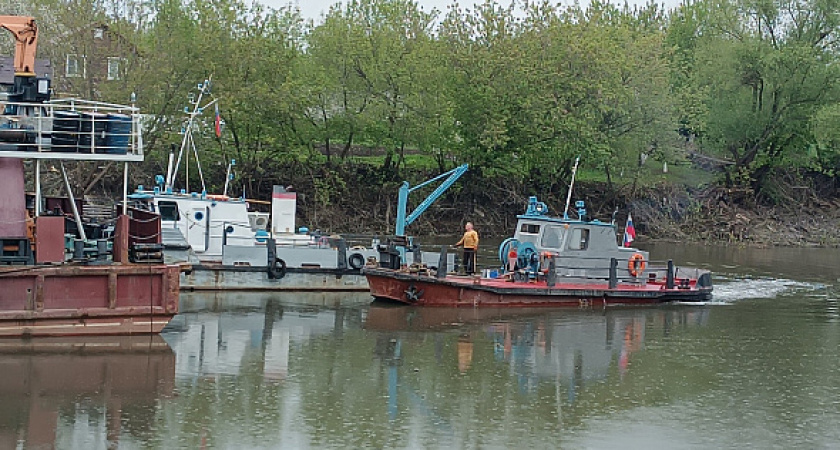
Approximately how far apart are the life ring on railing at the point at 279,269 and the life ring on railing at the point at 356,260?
6.07 ft

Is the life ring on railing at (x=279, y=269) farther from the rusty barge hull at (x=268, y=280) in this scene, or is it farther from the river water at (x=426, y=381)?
the river water at (x=426, y=381)

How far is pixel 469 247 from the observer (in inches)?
1026

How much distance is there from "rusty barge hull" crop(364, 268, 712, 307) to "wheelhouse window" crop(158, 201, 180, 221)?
5.03 meters

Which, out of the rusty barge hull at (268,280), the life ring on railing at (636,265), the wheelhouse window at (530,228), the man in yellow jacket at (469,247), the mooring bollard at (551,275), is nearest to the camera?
the mooring bollard at (551,275)

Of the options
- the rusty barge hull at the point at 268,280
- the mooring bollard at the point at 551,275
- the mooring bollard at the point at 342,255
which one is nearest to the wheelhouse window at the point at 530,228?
the mooring bollard at the point at 551,275

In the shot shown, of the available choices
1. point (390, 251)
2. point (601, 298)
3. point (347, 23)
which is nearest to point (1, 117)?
point (390, 251)

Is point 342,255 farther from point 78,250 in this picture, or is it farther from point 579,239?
point 78,250

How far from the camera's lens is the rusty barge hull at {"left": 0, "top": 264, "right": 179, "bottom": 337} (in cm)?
1803

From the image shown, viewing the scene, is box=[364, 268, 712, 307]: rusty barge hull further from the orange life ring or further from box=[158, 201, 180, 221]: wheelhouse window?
box=[158, 201, 180, 221]: wheelhouse window

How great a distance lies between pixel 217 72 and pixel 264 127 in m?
3.66

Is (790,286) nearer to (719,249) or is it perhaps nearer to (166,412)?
(719,249)

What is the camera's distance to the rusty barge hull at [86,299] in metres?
18.0

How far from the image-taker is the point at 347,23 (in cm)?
4725

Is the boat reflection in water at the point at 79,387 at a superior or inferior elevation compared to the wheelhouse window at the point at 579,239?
inferior
